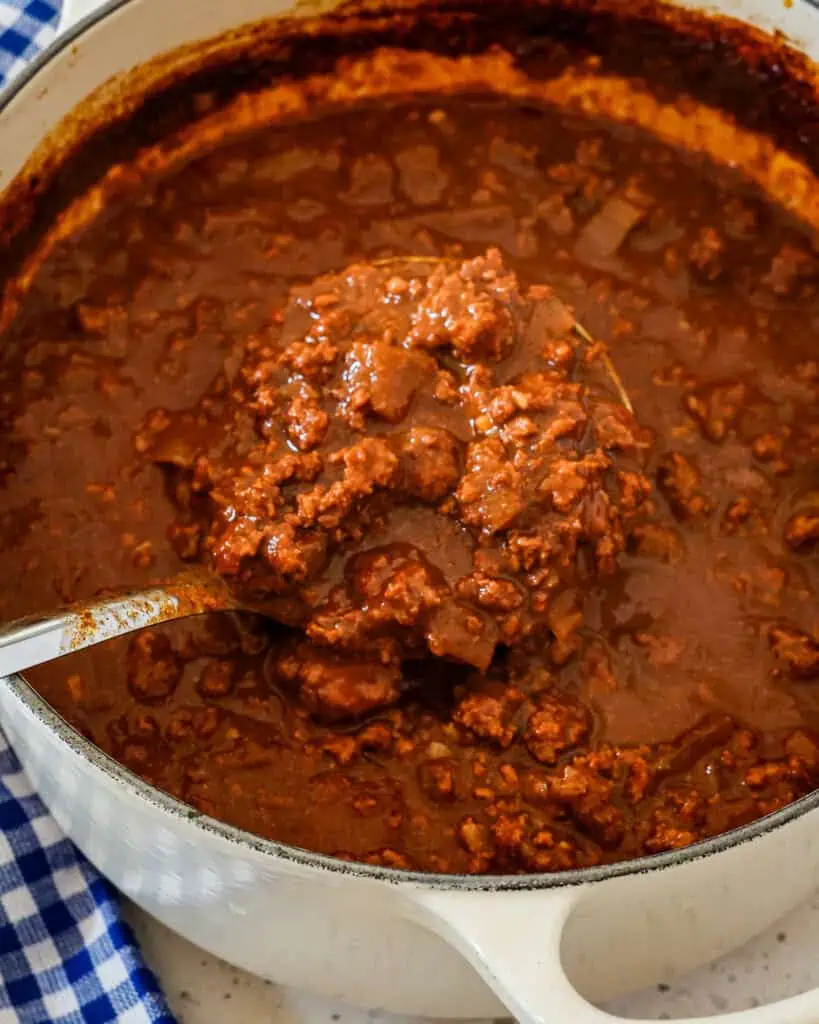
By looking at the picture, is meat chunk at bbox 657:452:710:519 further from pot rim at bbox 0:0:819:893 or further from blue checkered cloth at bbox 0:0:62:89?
blue checkered cloth at bbox 0:0:62:89

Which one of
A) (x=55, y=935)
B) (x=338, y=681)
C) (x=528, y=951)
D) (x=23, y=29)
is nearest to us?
(x=528, y=951)

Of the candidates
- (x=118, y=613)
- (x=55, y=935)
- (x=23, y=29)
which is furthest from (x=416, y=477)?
(x=23, y=29)

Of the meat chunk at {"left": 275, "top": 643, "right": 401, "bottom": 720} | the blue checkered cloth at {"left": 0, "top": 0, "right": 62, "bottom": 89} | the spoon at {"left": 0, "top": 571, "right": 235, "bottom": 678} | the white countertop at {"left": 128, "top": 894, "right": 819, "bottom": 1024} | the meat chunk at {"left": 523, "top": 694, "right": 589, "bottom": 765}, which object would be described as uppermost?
the blue checkered cloth at {"left": 0, "top": 0, "right": 62, "bottom": 89}

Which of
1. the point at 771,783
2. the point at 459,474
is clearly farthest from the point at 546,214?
the point at 771,783

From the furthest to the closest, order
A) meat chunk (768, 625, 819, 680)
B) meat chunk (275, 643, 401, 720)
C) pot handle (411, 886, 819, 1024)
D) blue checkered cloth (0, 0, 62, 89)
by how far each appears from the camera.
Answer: blue checkered cloth (0, 0, 62, 89) → meat chunk (768, 625, 819, 680) → meat chunk (275, 643, 401, 720) → pot handle (411, 886, 819, 1024)

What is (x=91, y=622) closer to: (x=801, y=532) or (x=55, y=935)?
(x=55, y=935)

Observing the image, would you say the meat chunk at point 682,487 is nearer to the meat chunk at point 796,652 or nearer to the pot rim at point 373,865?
the meat chunk at point 796,652

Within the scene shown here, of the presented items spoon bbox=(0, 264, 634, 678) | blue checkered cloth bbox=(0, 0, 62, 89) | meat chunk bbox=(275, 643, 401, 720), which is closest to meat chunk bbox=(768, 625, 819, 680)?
spoon bbox=(0, 264, 634, 678)
